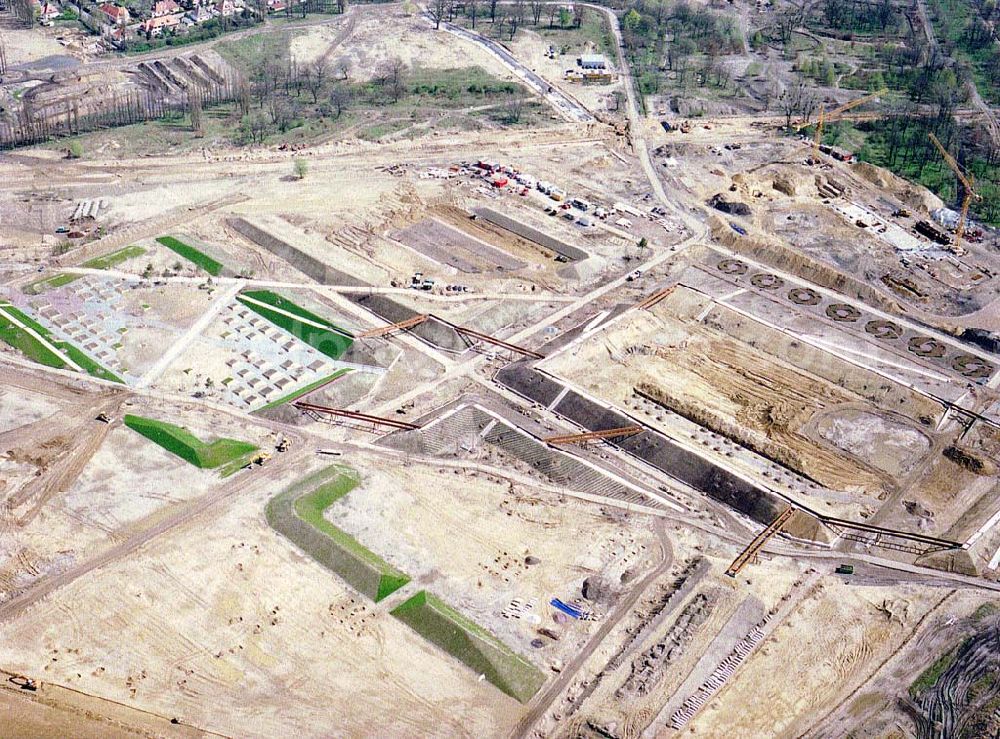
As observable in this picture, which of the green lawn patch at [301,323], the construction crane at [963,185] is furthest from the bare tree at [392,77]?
the construction crane at [963,185]

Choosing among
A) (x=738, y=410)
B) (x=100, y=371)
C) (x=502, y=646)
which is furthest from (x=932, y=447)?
(x=100, y=371)

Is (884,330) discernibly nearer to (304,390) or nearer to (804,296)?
(804,296)

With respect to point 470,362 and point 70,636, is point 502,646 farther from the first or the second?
point 470,362

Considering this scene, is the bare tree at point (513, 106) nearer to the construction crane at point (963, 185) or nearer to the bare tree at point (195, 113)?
the bare tree at point (195, 113)

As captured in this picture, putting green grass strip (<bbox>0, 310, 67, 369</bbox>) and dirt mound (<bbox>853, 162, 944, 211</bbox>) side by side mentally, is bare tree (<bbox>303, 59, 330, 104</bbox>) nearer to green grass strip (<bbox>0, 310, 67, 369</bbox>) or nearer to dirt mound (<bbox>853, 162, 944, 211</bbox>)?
green grass strip (<bbox>0, 310, 67, 369</bbox>)

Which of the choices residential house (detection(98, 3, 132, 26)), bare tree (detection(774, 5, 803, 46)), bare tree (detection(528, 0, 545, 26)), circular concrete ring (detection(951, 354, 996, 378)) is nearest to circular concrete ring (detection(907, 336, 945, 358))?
circular concrete ring (detection(951, 354, 996, 378))

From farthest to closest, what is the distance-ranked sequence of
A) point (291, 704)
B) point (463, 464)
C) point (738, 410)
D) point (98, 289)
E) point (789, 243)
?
A: 1. point (789, 243)
2. point (98, 289)
3. point (738, 410)
4. point (463, 464)
5. point (291, 704)
